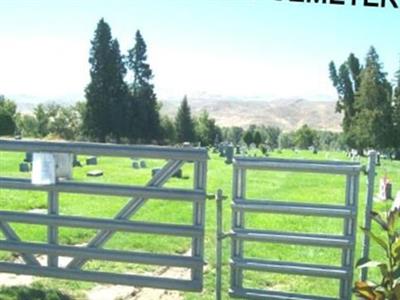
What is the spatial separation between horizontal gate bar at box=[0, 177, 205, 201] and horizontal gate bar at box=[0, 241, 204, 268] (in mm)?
665

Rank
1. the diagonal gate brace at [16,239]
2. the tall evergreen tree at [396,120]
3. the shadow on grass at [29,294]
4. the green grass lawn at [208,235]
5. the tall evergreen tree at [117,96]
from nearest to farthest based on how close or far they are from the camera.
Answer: the shadow on grass at [29,294] → the diagonal gate brace at [16,239] → the green grass lawn at [208,235] → the tall evergreen tree at [117,96] → the tall evergreen tree at [396,120]

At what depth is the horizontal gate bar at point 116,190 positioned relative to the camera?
6996 mm

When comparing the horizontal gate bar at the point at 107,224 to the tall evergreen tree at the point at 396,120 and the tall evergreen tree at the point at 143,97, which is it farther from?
the tall evergreen tree at the point at 396,120

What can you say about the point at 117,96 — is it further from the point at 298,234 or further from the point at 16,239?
the point at 298,234

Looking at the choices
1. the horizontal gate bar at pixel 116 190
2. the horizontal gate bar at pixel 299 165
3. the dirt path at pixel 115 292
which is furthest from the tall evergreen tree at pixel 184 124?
the horizontal gate bar at pixel 299 165

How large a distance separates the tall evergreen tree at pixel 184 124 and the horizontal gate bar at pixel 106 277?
10407 centimetres

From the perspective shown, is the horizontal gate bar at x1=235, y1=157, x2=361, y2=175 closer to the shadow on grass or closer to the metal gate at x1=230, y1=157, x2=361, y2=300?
the metal gate at x1=230, y1=157, x2=361, y2=300

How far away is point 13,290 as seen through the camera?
Answer: 303 inches

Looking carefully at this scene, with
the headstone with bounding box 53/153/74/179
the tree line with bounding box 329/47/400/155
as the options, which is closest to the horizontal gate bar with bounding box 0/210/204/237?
the headstone with bounding box 53/153/74/179

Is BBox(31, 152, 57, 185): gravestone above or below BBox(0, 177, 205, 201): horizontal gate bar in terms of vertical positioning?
above

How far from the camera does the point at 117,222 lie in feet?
23.7

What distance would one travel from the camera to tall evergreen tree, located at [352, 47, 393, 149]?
8694cm

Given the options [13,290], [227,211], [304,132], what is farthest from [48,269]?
[304,132]

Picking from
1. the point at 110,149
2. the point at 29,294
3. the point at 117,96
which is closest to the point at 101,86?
the point at 117,96
